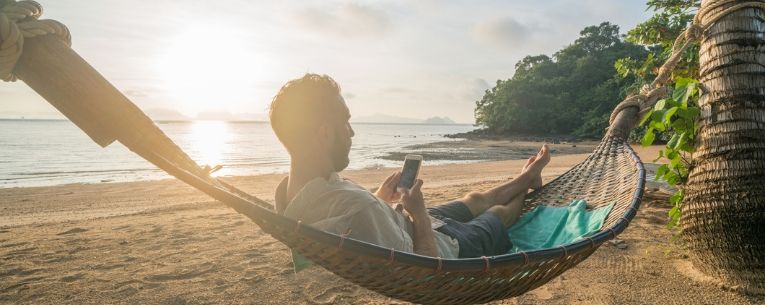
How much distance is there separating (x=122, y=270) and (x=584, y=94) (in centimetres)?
3987

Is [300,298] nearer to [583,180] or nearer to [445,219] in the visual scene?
[445,219]

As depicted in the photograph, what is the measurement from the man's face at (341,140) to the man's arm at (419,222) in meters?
0.33

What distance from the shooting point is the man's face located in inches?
77.7

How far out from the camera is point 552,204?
3.23 metres

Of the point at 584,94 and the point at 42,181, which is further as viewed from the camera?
the point at 584,94

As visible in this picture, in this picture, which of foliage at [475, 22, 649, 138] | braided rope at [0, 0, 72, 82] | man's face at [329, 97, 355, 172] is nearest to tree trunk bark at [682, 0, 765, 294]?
man's face at [329, 97, 355, 172]

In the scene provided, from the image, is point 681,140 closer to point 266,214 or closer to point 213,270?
point 266,214

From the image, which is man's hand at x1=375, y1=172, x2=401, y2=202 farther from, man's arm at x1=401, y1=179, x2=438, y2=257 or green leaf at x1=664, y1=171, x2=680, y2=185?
green leaf at x1=664, y1=171, x2=680, y2=185

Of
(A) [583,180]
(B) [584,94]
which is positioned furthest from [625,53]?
(A) [583,180]

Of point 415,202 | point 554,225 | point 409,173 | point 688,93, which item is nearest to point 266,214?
point 415,202

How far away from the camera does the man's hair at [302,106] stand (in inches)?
75.9

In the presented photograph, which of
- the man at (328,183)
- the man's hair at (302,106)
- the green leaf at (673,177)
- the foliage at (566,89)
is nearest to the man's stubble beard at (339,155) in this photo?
the man at (328,183)

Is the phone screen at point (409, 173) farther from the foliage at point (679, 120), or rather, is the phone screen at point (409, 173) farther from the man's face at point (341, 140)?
the foliage at point (679, 120)

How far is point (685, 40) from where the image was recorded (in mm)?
2789
